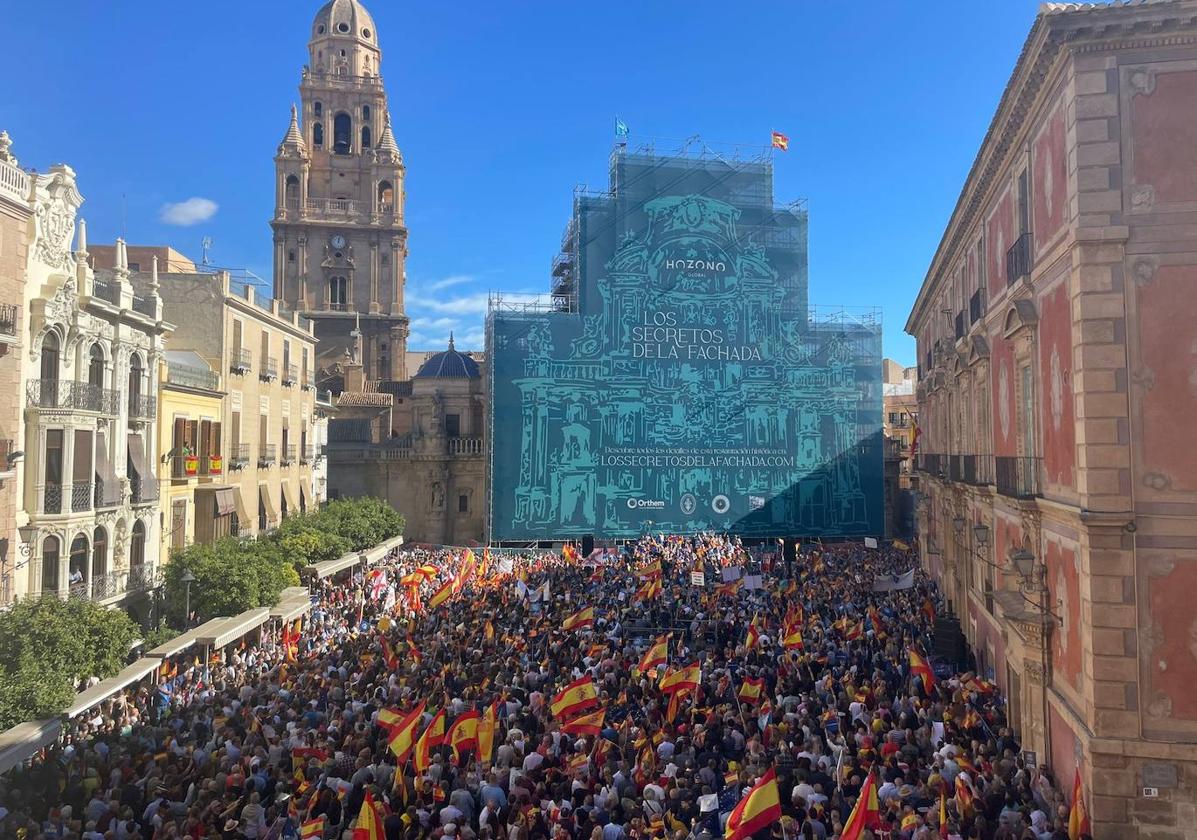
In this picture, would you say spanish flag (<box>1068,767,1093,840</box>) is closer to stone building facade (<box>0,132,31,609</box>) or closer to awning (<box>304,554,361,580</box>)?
stone building facade (<box>0,132,31,609</box>)

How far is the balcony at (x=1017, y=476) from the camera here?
47.5ft

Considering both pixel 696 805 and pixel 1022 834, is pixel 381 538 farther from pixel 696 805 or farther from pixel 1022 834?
pixel 1022 834

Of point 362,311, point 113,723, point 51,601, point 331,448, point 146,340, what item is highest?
point 362,311

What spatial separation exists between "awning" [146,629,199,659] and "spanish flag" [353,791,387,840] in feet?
36.7

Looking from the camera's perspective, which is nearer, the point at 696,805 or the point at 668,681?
the point at 696,805

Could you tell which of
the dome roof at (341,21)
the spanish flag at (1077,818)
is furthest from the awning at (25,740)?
the dome roof at (341,21)

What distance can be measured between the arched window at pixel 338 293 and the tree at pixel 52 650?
138 feet

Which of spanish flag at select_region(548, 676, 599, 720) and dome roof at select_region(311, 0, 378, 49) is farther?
dome roof at select_region(311, 0, 378, 49)

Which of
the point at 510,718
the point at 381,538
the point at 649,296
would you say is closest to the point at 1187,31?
the point at 510,718

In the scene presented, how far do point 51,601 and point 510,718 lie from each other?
34.5 feet

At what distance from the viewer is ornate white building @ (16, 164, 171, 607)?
20969 millimetres

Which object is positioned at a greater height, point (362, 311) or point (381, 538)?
point (362, 311)

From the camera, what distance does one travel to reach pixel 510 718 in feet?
48.2

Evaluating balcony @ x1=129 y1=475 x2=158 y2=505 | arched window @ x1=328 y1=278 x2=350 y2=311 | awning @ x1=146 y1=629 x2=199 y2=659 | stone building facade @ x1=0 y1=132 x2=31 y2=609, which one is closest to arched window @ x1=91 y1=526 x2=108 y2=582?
balcony @ x1=129 y1=475 x2=158 y2=505
